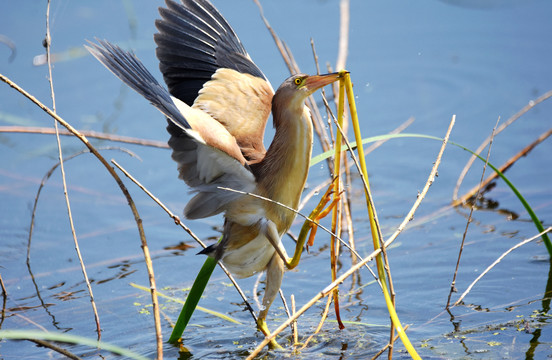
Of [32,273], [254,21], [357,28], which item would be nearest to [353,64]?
[357,28]

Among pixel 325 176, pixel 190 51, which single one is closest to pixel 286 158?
pixel 190 51

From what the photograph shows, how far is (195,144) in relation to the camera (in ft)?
9.52

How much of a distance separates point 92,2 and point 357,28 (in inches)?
93.0

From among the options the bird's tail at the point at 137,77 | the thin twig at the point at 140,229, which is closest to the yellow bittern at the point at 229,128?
the bird's tail at the point at 137,77

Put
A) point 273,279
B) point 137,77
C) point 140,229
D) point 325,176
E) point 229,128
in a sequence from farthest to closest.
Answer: point 325,176, point 229,128, point 273,279, point 137,77, point 140,229

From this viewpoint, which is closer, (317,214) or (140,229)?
(140,229)

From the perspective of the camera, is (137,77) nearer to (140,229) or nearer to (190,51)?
(140,229)

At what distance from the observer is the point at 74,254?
440 centimetres

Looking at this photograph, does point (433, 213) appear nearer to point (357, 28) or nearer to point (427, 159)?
point (427, 159)

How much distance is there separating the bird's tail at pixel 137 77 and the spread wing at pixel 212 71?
2.28 ft

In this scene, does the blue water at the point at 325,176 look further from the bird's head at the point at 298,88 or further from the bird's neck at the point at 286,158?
the bird's head at the point at 298,88

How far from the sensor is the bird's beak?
2.93 meters

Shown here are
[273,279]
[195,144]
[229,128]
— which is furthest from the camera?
[229,128]

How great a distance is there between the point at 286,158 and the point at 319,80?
13.8 inches
